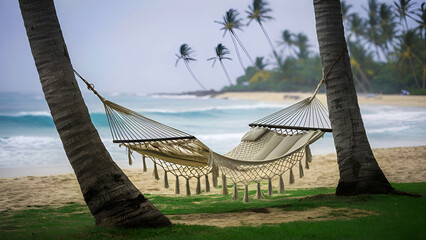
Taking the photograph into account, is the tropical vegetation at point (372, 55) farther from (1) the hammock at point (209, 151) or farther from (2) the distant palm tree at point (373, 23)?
(1) the hammock at point (209, 151)

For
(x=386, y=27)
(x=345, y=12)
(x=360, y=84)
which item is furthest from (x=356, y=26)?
(x=360, y=84)

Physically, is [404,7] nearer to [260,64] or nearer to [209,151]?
[260,64]

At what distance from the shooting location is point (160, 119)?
1476cm

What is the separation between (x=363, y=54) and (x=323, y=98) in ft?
15.4

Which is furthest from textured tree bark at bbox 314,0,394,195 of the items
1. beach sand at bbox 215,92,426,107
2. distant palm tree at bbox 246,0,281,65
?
distant palm tree at bbox 246,0,281,65

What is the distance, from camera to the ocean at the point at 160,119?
8094 mm

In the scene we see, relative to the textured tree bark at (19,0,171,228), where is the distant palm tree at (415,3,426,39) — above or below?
above

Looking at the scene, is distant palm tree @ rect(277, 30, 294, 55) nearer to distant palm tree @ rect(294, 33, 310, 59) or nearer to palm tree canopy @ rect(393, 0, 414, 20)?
distant palm tree @ rect(294, 33, 310, 59)

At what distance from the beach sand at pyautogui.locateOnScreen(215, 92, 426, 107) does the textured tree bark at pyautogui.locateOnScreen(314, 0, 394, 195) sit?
12.4m

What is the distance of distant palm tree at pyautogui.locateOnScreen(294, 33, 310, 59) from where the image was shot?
75.4ft

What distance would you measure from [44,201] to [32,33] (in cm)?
218

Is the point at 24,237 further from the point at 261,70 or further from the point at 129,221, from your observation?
the point at 261,70

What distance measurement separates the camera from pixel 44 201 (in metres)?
3.84

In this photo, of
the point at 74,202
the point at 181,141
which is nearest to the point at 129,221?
the point at 181,141
